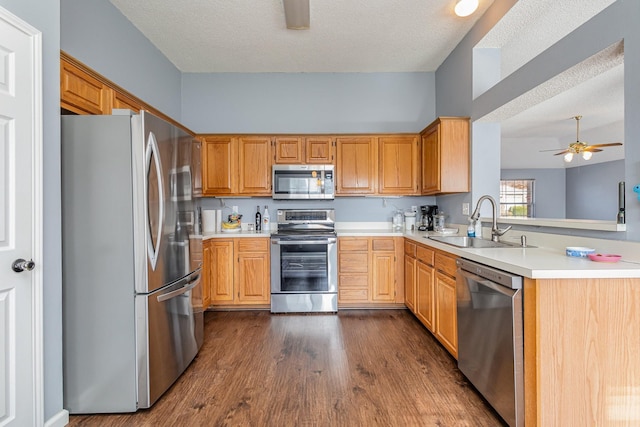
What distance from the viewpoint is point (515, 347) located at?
1.54 metres

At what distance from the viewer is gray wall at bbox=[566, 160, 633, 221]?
6.89m

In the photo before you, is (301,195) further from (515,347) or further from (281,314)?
(515,347)

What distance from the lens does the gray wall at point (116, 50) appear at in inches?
89.0

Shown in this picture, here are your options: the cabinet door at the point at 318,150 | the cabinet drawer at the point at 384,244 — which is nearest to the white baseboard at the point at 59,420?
the cabinet drawer at the point at 384,244

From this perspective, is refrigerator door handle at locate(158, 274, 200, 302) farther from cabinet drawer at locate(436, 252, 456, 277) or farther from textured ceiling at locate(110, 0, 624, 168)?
textured ceiling at locate(110, 0, 624, 168)

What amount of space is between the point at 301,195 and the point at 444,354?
2.25m

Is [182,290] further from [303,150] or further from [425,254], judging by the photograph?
[303,150]

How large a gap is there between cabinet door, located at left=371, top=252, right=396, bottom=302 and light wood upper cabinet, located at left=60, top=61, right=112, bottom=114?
116 inches

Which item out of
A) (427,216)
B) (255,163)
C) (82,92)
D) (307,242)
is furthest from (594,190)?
(82,92)

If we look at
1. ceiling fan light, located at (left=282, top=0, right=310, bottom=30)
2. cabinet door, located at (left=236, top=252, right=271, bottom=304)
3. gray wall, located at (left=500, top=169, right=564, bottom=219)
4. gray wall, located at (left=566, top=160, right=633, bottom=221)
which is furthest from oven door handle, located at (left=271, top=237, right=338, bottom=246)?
gray wall, located at (left=566, top=160, right=633, bottom=221)

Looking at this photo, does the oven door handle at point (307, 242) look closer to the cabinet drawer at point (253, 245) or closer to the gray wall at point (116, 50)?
the cabinet drawer at point (253, 245)

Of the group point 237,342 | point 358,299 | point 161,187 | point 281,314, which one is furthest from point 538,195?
point 161,187

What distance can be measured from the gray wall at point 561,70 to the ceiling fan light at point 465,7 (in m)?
0.19

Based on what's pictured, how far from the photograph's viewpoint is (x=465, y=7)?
260 centimetres
